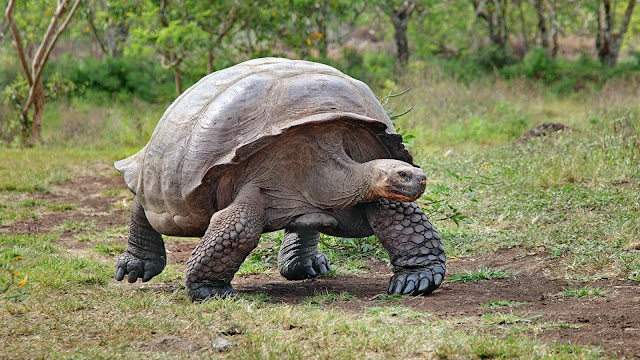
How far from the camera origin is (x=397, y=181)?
3.65 meters

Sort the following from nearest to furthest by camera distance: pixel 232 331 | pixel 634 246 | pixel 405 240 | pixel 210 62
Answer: pixel 232 331 < pixel 405 240 < pixel 634 246 < pixel 210 62

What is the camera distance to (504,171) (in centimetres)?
744

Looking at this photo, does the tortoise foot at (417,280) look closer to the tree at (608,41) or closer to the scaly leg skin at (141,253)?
the scaly leg skin at (141,253)

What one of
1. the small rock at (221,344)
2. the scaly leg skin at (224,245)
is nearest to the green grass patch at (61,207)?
the scaly leg skin at (224,245)

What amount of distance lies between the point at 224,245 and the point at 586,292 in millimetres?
1802

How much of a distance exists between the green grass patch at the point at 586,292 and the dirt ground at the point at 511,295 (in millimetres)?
36

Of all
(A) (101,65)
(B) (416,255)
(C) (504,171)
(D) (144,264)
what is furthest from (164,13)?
(B) (416,255)

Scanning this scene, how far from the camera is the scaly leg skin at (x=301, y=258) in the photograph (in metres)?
4.89

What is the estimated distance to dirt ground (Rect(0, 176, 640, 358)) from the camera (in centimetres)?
297

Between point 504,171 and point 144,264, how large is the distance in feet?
12.8

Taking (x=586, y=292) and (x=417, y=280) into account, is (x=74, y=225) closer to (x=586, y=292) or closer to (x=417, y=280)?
(x=417, y=280)

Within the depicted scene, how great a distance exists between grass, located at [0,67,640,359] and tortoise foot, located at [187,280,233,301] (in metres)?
0.15

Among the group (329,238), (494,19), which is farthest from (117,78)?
(329,238)

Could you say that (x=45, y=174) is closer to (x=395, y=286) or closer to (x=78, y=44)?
(x=395, y=286)
